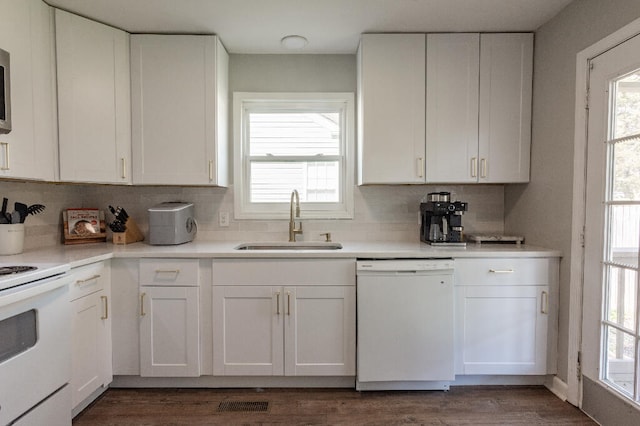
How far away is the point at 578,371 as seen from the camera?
2025 mm

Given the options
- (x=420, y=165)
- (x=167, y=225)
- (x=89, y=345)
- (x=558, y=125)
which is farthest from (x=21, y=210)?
(x=558, y=125)

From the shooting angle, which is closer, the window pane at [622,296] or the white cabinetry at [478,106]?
the window pane at [622,296]

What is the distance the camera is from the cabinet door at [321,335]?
2.19 metres

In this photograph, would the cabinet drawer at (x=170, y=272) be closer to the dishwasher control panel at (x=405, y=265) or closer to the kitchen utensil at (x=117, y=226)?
the kitchen utensil at (x=117, y=226)

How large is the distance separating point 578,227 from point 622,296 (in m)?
0.43

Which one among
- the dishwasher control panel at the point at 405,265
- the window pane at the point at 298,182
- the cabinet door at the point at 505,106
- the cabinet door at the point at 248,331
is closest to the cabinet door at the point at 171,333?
the cabinet door at the point at 248,331

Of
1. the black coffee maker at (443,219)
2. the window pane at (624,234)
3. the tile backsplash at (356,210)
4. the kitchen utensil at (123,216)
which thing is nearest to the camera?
the window pane at (624,234)

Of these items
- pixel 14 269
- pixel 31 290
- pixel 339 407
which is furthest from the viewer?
pixel 339 407

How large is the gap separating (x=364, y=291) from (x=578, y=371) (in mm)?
1321

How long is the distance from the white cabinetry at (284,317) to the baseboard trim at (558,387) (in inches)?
50.6

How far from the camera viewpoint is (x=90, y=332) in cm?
201

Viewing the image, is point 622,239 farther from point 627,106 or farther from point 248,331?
point 248,331

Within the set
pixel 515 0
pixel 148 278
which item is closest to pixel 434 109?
pixel 515 0

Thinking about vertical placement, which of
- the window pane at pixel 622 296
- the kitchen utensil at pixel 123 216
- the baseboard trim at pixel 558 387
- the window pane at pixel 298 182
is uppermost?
the window pane at pixel 298 182
